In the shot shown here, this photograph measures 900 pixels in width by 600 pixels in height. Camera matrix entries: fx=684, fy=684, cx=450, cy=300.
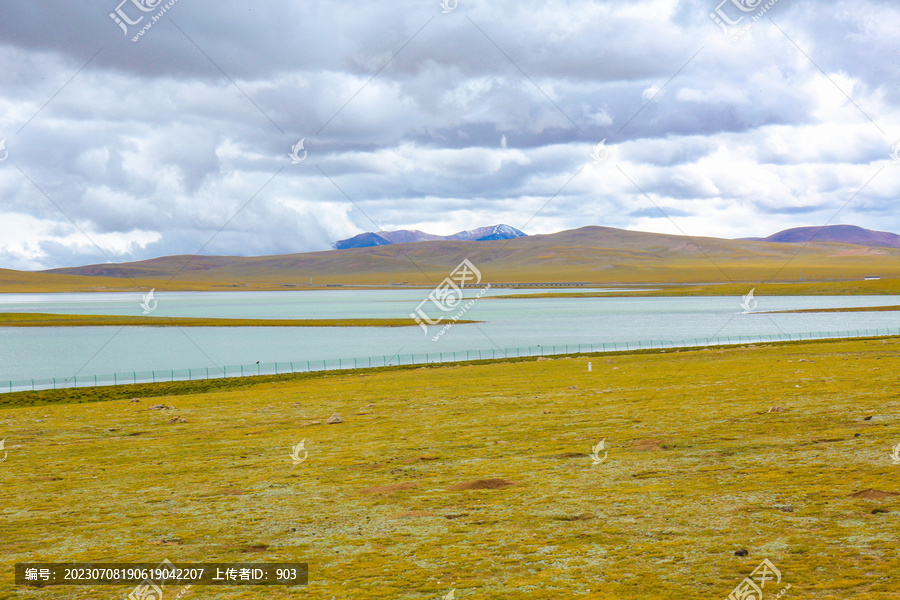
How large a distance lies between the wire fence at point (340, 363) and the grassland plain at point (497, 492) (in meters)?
22.1

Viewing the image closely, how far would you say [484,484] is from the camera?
15609mm

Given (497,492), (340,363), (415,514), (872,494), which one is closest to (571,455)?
(497,492)

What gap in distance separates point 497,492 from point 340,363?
1658 inches

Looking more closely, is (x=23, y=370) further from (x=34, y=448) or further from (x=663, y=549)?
(x=663, y=549)

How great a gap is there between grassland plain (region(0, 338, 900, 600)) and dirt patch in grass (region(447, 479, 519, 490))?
0.24 metres

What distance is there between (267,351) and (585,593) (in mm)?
66174

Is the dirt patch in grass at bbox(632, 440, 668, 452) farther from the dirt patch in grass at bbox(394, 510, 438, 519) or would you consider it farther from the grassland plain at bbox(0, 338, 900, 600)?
the dirt patch in grass at bbox(394, 510, 438, 519)

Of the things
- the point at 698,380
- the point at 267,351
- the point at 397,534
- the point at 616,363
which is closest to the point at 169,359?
the point at 267,351

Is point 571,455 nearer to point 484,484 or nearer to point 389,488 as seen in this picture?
point 484,484

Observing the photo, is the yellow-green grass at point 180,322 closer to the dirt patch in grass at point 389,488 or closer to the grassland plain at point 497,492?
the grassland plain at point 497,492

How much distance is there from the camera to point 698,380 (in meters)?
32.9

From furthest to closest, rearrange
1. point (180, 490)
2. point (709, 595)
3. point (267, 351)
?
point (267, 351) < point (180, 490) < point (709, 595)

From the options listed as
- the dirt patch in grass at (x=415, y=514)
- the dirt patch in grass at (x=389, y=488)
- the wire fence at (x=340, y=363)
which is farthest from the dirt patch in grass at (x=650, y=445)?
the wire fence at (x=340, y=363)

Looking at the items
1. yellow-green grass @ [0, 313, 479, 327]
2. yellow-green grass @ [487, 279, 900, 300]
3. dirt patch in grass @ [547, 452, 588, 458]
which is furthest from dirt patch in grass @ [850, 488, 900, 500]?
yellow-green grass @ [487, 279, 900, 300]
